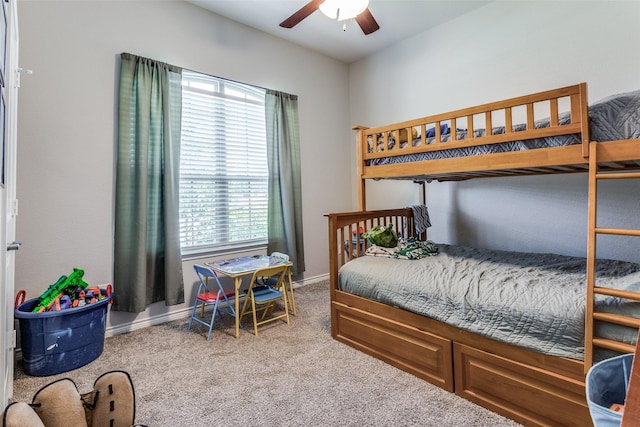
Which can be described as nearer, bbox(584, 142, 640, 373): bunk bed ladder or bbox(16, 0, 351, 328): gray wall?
bbox(584, 142, 640, 373): bunk bed ladder

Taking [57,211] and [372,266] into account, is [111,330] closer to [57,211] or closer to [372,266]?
[57,211]

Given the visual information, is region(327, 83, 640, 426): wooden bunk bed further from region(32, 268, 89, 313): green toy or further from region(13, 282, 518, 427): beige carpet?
region(32, 268, 89, 313): green toy

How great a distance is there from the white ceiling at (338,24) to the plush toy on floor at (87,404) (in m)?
3.07

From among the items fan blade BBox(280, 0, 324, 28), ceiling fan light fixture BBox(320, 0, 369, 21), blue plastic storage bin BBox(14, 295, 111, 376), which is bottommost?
blue plastic storage bin BBox(14, 295, 111, 376)

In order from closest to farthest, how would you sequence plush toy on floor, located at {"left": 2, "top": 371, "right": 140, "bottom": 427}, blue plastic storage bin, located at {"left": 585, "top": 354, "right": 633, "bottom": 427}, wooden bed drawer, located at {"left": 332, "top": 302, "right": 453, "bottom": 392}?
blue plastic storage bin, located at {"left": 585, "top": 354, "right": 633, "bottom": 427}, plush toy on floor, located at {"left": 2, "top": 371, "right": 140, "bottom": 427}, wooden bed drawer, located at {"left": 332, "top": 302, "right": 453, "bottom": 392}

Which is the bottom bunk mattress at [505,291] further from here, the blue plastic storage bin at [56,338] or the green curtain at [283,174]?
the blue plastic storage bin at [56,338]

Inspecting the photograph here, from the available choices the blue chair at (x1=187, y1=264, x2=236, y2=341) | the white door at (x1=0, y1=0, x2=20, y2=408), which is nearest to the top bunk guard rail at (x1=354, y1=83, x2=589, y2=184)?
the blue chair at (x1=187, y1=264, x2=236, y2=341)

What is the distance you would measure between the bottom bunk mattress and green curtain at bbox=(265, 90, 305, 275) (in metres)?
1.28

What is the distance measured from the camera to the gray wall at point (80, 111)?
2.18 meters

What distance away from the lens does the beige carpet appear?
153 cm

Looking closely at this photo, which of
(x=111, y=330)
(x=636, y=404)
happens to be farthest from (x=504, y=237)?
(x=111, y=330)

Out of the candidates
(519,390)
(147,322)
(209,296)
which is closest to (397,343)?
(519,390)

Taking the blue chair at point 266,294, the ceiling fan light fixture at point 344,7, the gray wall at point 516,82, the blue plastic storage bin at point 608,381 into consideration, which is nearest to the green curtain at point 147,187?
the blue chair at point 266,294

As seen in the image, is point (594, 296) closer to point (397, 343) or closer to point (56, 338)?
point (397, 343)
